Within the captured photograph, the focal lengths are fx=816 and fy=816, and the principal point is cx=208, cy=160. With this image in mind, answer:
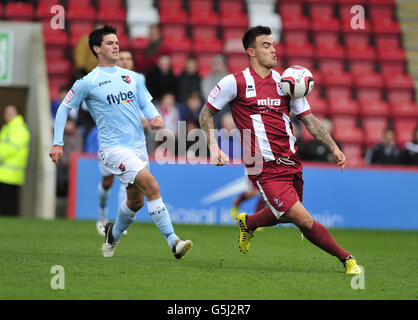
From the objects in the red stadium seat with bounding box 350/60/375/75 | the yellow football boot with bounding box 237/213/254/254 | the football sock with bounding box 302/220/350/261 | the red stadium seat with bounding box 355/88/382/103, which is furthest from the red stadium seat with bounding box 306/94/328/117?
the football sock with bounding box 302/220/350/261

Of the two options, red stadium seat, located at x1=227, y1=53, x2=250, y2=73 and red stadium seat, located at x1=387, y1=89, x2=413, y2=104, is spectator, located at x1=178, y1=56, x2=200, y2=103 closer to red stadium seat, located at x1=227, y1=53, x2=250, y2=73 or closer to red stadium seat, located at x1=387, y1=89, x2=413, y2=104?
red stadium seat, located at x1=227, y1=53, x2=250, y2=73

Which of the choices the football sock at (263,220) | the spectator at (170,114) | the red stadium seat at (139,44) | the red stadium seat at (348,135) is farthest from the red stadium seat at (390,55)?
the football sock at (263,220)

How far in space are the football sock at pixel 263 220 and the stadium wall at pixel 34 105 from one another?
263 inches

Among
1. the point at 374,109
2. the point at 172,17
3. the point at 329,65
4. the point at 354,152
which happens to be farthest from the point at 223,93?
the point at 329,65

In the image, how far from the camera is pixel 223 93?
23.4 ft

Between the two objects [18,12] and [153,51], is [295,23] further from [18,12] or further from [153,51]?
[18,12]

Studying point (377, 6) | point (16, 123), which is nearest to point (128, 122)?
point (16, 123)

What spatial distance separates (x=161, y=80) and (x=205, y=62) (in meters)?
2.67

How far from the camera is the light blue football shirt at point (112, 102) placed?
7.47m

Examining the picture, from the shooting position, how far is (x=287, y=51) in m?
17.4

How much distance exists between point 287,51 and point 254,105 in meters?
10.5

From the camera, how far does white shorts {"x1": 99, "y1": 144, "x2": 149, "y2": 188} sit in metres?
7.29
